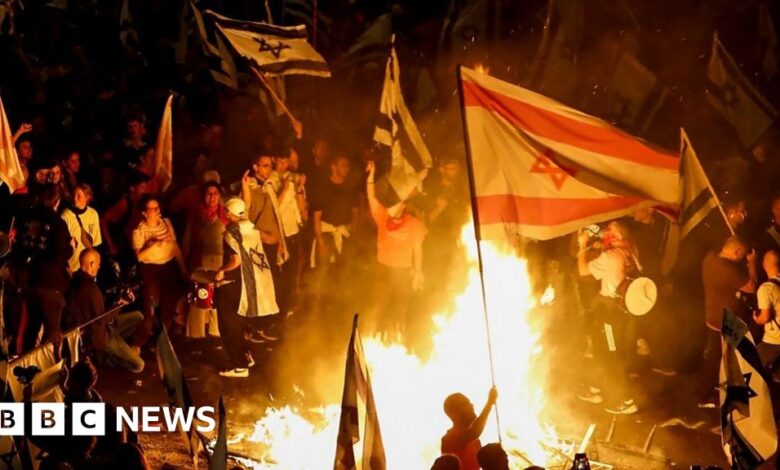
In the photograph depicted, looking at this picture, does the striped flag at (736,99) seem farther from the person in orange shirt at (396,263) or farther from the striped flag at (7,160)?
the striped flag at (7,160)

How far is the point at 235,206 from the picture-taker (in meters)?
12.4

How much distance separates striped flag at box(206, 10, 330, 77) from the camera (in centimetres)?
1389

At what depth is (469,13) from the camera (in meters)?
16.5

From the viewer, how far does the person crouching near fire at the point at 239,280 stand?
12.2m

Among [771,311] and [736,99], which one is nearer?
[771,311]

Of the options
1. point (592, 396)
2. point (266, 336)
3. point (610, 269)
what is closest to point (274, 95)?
point (266, 336)

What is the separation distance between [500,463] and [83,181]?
8.51m

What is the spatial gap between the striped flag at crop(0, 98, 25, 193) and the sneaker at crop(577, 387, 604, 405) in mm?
6612

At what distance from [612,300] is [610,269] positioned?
0.35 m

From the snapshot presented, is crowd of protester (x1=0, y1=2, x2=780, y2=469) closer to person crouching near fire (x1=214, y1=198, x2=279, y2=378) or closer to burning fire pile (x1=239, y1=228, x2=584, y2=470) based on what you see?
person crouching near fire (x1=214, y1=198, x2=279, y2=378)

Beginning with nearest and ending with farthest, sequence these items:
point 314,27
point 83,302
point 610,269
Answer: point 83,302 < point 610,269 < point 314,27

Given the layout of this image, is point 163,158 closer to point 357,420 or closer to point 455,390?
point 455,390

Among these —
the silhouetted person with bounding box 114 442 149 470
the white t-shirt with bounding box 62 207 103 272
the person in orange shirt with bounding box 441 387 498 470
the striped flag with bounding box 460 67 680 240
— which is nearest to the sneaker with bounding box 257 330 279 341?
the white t-shirt with bounding box 62 207 103 272

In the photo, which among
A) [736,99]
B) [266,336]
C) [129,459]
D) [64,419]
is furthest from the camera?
[736,99]
